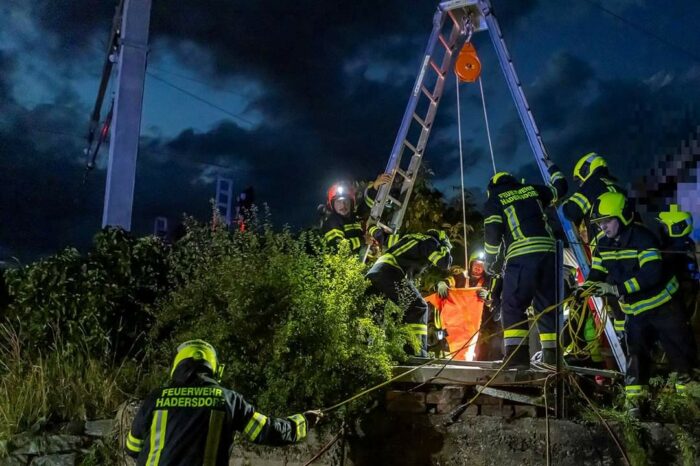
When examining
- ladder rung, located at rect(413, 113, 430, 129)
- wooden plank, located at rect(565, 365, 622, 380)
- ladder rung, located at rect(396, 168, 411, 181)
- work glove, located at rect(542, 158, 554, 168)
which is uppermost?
ladder rung, located at rect(413, 113, 430, 129)

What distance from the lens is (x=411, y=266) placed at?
7.27 metres

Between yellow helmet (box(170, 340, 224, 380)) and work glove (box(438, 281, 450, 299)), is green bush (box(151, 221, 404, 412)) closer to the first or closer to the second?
yellow helmet (box(170, 340, 224, 380))

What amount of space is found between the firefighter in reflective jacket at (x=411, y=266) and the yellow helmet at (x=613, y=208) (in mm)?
2012

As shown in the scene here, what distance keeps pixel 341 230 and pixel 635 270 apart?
3.65 m

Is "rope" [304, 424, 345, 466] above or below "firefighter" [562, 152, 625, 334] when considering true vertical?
below

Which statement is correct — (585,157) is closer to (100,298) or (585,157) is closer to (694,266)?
(694,266)

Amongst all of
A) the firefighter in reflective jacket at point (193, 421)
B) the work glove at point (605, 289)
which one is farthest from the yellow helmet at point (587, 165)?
the firefighter in reflective jacket at point (193, 421)

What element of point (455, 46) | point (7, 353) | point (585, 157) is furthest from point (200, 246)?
point (455, 46)

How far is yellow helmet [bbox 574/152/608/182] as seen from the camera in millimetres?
6250

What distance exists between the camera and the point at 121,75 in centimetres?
1030

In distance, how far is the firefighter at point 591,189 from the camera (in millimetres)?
6035

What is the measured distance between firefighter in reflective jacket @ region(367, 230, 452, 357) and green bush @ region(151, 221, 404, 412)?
117 cm

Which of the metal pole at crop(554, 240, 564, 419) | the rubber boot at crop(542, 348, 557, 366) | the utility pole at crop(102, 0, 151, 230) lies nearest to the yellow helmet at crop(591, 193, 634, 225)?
the metal pole at crop(554, 240, 564, 419)

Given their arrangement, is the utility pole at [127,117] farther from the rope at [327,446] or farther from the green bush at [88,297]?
the rope at [327,446]
